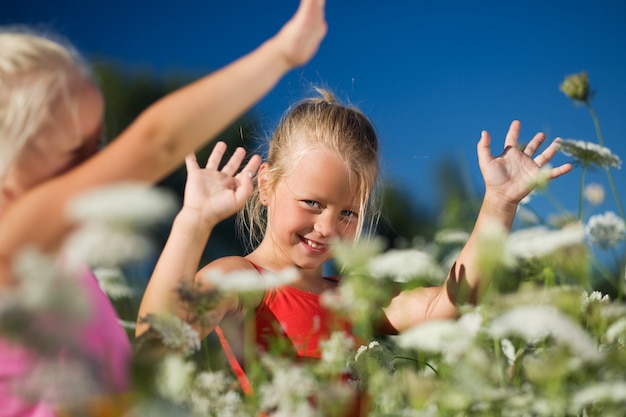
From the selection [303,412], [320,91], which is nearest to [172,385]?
[303,412]

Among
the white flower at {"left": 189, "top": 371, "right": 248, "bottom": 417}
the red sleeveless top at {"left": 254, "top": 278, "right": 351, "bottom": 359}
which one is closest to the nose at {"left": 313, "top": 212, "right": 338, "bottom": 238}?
the red sleeveless top at {"left": 254, "top": 278, "right": 351, "bottom": 359}

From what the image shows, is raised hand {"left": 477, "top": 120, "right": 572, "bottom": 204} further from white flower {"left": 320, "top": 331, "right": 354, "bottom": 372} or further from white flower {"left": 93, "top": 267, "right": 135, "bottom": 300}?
white flower {"left": 93, "top": 267, "right": 135, "bottom": 300}

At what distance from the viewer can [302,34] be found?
2.64 ft

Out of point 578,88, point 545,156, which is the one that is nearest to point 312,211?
point 545,156

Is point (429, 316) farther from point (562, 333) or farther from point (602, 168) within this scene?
point (562, 333)

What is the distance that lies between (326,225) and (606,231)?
0.46 metres

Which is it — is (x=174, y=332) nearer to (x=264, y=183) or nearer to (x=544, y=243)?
(x=544, y=243)

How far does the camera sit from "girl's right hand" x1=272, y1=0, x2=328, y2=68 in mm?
800

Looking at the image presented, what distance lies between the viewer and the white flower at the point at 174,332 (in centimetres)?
76

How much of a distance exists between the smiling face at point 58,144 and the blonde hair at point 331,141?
2.42ft

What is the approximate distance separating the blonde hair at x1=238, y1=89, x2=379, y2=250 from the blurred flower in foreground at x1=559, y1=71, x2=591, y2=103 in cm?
40

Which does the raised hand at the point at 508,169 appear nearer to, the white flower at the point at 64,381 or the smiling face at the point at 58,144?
the smiling face at the point at 58,144

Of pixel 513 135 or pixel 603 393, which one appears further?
pixel 513 135

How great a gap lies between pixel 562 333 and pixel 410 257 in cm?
24
